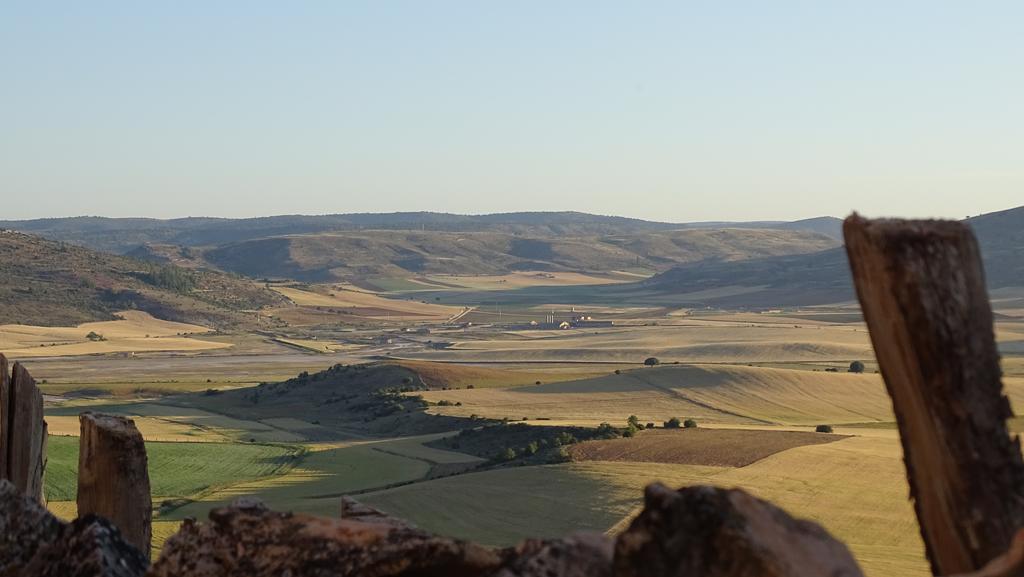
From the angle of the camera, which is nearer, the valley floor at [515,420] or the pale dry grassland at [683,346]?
the valley floor at [515,420]

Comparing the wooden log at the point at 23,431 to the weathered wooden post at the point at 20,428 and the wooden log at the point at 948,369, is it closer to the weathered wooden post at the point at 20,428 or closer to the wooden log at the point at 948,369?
the weathered wooden post at the point at 20,428

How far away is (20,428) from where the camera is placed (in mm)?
9359

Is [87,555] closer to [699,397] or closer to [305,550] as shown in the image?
[305,550]

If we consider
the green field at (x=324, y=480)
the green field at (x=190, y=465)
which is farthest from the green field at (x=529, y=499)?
the green field at (x=190, y=465)

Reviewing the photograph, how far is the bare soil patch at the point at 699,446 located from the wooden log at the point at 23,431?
41628mm

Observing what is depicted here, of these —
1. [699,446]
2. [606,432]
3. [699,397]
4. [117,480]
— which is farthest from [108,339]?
[117,480]

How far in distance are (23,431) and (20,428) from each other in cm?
3

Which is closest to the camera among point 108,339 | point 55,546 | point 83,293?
point 55,546

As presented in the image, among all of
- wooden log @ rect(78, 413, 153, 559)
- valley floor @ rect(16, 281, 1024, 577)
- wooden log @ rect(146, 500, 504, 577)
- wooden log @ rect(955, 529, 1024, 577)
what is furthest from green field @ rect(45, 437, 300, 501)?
wooden log @ rect(955, 529, 1024, 577)

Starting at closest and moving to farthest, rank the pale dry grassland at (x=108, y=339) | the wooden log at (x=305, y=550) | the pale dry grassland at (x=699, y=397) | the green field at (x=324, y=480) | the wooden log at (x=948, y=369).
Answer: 1. the wooden log at (x=948, y=369)
2. the wooden log at (x=305, y=550)
3. the green field at (x=324, y=480)
4. the pale dry grassland at (x=699, y=397)
5. the pale dry grassland at (x=108, y=339)

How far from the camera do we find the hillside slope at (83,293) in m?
164

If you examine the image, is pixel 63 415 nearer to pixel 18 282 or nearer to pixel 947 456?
pixel 947 456

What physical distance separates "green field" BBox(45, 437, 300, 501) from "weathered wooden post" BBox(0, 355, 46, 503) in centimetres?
3710

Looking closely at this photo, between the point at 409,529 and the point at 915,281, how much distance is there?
216 centimetres
